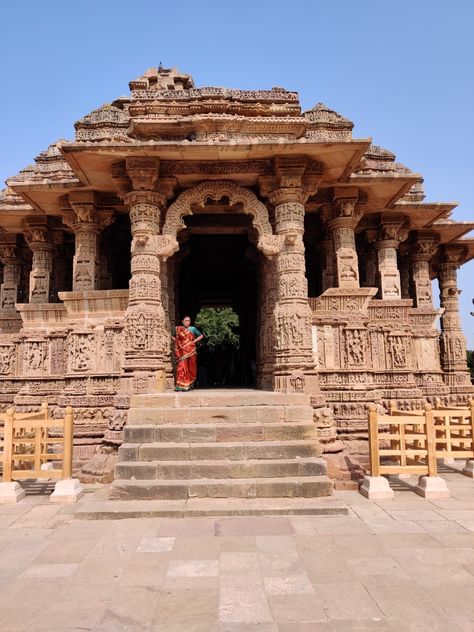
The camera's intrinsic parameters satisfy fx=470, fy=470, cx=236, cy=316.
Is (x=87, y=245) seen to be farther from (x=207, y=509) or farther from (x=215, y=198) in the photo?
(x=207, y=509)

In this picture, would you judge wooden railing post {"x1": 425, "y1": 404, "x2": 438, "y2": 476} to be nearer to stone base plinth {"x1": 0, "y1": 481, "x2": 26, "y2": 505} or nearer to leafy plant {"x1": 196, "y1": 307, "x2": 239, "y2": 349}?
stone base plinth {"x1": 0, "y1": 481, "x2": 26, "y2": 505}

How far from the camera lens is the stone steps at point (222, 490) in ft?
18.2

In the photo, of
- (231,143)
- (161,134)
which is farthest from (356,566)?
(161,134)

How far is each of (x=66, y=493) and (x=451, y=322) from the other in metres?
12.6

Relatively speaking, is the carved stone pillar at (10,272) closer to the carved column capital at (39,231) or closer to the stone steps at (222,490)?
the carved column capital at (39,231)

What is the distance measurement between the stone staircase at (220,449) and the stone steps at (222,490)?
0.04 feet

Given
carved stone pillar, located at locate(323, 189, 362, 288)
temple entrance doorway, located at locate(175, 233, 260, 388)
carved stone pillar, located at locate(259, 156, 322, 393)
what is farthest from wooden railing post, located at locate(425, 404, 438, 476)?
temple entrance doorway, located at locate(175, 233, 260, 388)

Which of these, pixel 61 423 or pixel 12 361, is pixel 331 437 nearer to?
pixel 61 423

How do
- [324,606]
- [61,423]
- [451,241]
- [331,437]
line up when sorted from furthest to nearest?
[451,241] → [331,437] → [61,423] → [324,606]

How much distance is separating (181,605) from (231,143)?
20.2 feet

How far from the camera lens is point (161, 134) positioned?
8.92 metres

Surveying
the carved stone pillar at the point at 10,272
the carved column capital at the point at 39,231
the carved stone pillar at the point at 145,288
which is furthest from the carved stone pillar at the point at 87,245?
the carved stone pillar at the point at 10,272

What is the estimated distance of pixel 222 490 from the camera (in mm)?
5566

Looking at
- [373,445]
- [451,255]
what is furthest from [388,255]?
[373,445]
